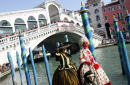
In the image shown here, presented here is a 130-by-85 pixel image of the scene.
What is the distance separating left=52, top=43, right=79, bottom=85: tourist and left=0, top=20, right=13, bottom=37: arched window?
11.3 m

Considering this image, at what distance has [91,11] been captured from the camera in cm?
2620

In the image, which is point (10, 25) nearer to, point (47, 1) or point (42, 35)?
point (42, 35)

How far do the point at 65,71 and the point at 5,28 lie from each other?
11908mm

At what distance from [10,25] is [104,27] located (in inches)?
643

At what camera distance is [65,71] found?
2654 mm

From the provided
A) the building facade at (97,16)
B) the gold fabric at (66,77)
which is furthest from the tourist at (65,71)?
the building facade at (97,16)

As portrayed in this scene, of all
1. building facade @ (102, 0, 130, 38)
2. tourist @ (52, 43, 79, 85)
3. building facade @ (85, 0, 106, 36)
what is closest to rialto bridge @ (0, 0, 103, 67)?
building facade @ (85, 0, 106, 36)

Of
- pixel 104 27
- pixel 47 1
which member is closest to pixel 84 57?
pixel 47 1

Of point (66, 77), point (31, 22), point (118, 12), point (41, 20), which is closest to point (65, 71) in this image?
point (66, 77)

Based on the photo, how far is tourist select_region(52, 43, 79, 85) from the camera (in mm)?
2545

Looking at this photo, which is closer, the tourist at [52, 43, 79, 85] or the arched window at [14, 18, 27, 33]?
the tourist at [52, 43, 79, 85]

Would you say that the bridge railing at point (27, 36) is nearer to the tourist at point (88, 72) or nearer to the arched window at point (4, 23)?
the arched window at point (4, 23)

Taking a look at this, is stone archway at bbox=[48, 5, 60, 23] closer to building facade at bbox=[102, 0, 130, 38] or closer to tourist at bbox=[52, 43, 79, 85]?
building facade at bbox=[102, 0, 130, 38]

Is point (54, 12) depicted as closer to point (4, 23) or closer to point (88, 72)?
point (4, 23)
